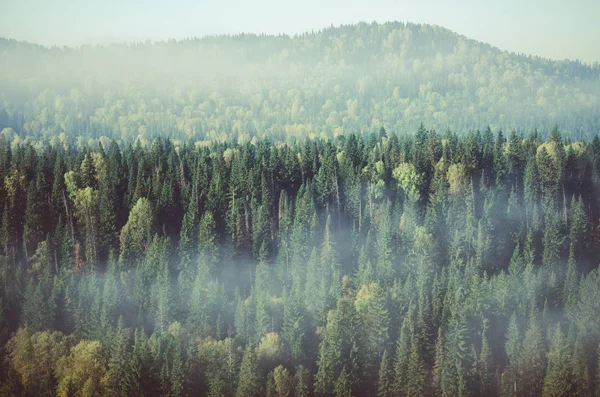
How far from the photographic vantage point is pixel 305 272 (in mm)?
85688

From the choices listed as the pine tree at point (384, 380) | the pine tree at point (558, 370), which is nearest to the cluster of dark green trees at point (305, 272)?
the pine tree at point (558, 370)

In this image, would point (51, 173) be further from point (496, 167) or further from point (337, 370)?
point (496, 167)

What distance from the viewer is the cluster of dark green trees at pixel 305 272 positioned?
6888cm

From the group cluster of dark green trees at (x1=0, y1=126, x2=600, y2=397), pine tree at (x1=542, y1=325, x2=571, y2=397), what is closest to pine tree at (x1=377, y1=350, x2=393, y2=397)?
cluster of dark green trees at (x1=0, y1=126, x2=600, y2=397)

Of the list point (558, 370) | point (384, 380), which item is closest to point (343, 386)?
point (384, 380)

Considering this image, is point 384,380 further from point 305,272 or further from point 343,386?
point 305,272

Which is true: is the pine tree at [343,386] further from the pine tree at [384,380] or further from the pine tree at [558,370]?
the pine tree at [558,370]

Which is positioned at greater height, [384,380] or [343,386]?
[343,386]

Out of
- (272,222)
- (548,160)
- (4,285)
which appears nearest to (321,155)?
(272,222)

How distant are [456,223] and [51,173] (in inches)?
2686

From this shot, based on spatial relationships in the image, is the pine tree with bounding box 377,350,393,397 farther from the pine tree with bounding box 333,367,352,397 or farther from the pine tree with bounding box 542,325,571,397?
the pine tree with bounding box 542,325,571,397

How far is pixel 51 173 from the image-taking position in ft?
346

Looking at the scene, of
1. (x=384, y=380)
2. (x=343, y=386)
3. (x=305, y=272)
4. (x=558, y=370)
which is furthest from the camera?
(x=305, y=272)

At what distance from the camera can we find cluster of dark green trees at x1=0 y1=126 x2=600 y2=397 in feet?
226
